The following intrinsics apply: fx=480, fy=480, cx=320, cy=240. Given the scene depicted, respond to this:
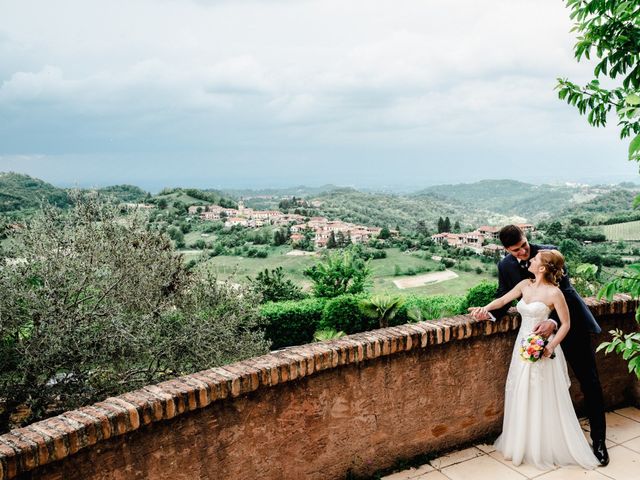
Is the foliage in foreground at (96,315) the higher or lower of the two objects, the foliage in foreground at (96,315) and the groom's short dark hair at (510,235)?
the lower

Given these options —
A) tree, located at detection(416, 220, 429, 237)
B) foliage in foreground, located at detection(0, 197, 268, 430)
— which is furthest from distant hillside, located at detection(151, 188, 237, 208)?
foliage in foreground, located at detection(0, 197, 268, 430)

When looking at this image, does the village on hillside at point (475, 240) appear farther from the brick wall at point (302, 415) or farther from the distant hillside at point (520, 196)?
the brick wall at point (302, 415)

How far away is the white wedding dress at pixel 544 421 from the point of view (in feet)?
13.5

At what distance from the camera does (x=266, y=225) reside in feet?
138

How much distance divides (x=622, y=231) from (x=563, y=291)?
39837 millimetres

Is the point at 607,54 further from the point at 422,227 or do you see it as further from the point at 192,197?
the point at 422,227

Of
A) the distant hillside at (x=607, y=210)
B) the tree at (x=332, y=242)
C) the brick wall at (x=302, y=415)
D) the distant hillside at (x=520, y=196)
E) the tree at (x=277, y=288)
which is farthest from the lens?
the distant hillside at (x=520, y=196)

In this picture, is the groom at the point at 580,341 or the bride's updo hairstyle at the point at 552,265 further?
the groom at the point at 580,341

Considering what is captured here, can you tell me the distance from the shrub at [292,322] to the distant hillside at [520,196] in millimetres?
49155

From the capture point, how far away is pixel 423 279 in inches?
1216

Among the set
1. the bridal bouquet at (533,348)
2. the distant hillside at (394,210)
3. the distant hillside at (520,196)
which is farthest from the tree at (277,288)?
the distant hillside at (520,196)

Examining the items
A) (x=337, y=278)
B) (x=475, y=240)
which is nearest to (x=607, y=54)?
(x=337, y=278)

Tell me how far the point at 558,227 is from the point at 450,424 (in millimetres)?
34053

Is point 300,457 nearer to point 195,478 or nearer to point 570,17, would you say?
point 195,478
